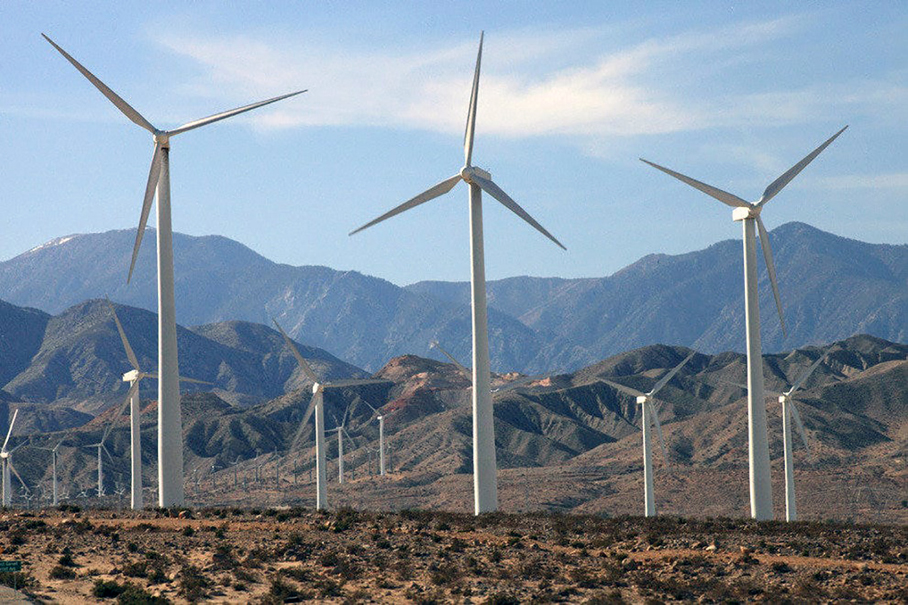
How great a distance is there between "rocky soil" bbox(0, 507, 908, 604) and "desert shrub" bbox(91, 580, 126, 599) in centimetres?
4

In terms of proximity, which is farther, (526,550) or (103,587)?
(526,550)

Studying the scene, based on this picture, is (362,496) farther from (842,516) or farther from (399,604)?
(399,604)

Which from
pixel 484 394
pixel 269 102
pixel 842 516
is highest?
pixel 269 102

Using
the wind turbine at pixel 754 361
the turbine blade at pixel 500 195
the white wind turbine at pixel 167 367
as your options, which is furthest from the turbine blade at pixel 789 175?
the white wind turbine at pixel 167 367

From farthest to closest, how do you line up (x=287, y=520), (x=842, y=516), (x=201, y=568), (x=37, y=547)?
(x=842, y=516) < (x=287, y=520) < (x=37, y=547) < (x=201, y=568)

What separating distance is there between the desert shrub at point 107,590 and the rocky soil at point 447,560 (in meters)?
0.04

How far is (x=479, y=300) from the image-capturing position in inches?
2437

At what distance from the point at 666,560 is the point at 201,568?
1424 centimetres

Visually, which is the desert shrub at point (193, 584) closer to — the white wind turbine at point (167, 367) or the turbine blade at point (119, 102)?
the white wind turbine at point (167, 367)

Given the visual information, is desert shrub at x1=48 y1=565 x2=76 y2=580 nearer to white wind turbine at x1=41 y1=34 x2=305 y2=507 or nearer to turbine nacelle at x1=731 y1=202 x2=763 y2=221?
white wind turbine at x1=41 y1=34 x2=305 y2=507

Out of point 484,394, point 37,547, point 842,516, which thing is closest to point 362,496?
point 842,516

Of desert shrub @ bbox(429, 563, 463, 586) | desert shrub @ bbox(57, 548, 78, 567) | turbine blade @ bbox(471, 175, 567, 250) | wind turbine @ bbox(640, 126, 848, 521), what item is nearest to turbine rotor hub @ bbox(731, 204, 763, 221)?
wind turbine @ bbox(640, 126, 848, 521)

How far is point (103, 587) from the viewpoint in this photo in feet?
124

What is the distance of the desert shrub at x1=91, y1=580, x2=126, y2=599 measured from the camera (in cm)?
3781
